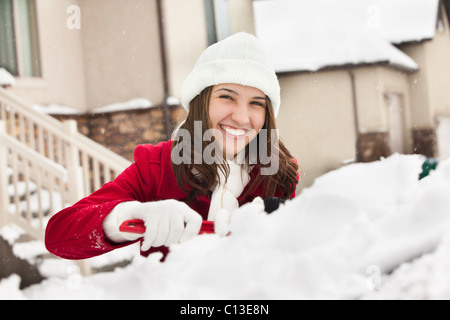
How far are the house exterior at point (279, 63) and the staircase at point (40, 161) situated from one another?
4.7 inches

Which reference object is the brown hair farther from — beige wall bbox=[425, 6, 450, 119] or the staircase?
the staircase

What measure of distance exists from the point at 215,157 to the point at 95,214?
216 millimetres

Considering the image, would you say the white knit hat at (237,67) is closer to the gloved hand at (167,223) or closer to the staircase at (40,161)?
the gloved hand at (167,223)

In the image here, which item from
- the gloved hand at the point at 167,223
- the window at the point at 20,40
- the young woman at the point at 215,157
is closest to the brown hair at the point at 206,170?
the young woman at the point at 215,157

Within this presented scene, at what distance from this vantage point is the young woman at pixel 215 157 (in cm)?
57

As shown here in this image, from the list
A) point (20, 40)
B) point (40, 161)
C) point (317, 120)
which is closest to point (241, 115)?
point (317, 120)

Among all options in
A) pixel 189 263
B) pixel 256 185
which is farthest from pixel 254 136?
pixel 189 263

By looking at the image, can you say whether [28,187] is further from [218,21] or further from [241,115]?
[241,115]

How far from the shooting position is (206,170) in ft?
1.95

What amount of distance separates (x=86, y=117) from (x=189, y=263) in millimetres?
1039

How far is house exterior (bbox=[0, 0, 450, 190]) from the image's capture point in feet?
3.38
